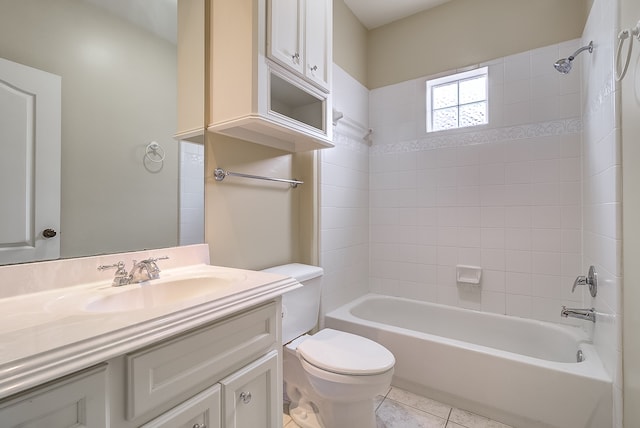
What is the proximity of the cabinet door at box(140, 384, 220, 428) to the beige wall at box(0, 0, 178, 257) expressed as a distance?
0.64 meters

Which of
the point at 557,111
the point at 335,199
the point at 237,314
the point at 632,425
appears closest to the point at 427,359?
the point at 632,425

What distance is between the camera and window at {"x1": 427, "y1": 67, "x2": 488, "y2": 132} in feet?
7.32

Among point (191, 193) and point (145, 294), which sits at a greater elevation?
point (191, 193)

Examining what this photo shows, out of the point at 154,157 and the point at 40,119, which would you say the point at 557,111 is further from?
the point at 40,119

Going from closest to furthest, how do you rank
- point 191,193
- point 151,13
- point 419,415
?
1. point 151,13
2. point 191,193
3. point 419,415

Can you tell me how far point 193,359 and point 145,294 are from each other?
0.39 metres

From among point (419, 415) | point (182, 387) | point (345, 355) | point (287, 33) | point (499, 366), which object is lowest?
point (419, 415)

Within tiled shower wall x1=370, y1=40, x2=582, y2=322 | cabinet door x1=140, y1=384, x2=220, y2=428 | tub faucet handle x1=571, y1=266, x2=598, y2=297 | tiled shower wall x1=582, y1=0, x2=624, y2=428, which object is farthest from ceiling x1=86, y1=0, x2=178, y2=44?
tub faucet handle x1=571, y1=266, x2=598, y2=297

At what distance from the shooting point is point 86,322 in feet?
2.01

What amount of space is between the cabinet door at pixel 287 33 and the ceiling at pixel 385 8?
115 centimetres

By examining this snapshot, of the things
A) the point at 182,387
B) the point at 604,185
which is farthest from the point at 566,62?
the point at 182,387

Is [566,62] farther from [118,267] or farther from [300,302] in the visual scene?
[118,267]

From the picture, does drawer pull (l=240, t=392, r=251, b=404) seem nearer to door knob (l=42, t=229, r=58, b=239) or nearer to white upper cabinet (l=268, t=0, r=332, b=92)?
door knob (l=42, t=229, r=58, b=239)

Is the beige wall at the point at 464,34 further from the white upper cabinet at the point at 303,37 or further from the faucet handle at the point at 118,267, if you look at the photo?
the faucet handle at the point at 118,267
